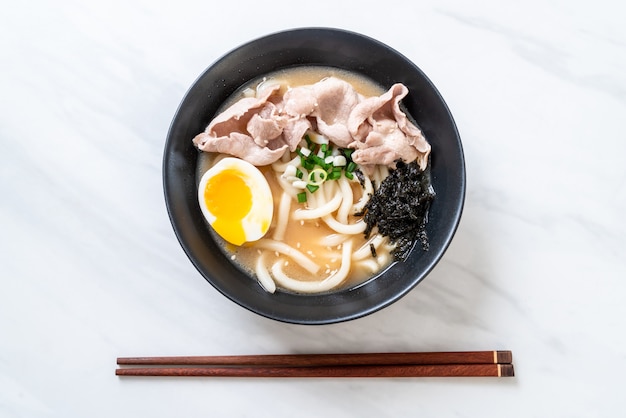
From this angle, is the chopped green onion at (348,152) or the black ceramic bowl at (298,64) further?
the chopped green onion at (348,152)

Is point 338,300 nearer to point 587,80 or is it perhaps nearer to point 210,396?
point 210,396

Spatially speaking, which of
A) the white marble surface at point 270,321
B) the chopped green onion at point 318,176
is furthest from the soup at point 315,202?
the white marble surface at point 270,321

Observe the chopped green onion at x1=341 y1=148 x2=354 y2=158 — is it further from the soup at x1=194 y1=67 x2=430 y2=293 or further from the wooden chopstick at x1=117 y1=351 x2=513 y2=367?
the wooden chopstick at x1=117 y1=351 x2=513 y2=367

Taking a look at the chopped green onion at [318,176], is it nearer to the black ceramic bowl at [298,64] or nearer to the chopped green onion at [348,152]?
the chopped green onion at [348,152]

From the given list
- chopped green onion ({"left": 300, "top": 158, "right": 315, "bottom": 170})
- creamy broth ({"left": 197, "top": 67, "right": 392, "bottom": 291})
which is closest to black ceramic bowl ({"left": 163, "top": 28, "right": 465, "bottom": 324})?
creamy broth ({"left": 197, "top": 67, "right": 392, "bottom": 291})

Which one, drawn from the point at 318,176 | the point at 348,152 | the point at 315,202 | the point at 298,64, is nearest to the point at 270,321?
the point at 315,202

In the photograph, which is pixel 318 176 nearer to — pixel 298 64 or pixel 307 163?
pixel 307 163
